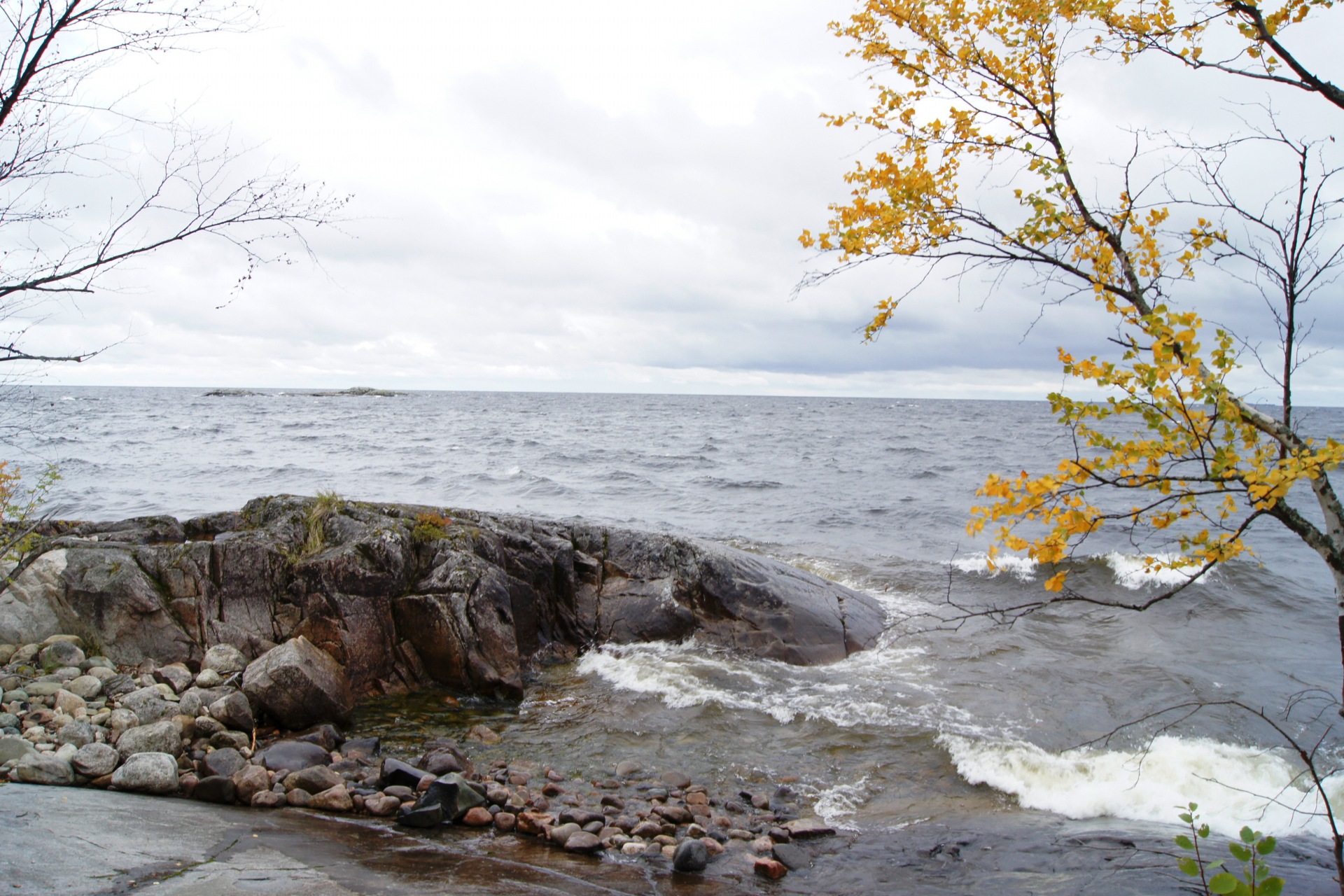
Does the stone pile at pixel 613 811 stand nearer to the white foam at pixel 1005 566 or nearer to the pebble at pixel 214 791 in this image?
the pebble at pixel 214 791

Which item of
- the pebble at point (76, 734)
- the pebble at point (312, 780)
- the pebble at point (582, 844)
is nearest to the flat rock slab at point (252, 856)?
the pebble at point (582, 844)

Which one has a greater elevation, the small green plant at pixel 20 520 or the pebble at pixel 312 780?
the small green plant at pixel 20 520

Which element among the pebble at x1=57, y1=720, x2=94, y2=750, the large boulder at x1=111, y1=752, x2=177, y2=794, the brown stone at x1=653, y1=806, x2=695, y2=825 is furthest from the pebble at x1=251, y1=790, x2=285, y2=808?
the brown stone at x1=653, y1=806, x2=695, y2=825

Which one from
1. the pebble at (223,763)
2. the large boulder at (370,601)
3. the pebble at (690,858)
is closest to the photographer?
the pebble at (690,858)

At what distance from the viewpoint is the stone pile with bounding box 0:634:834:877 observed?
21.7 ft

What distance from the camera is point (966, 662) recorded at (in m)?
11.9

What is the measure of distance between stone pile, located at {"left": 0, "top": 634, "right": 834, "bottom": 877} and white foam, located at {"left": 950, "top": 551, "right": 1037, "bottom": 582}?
39.8 feet

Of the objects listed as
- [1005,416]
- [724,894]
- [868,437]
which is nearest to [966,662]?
[724,894]

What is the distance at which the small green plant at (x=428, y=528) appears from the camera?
1090 cm

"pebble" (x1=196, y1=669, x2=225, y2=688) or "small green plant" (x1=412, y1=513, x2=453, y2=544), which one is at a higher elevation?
"small green plant" (x1=412, y1=513, x2=453, y2=544)

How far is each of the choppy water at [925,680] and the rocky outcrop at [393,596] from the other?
0.66 meters

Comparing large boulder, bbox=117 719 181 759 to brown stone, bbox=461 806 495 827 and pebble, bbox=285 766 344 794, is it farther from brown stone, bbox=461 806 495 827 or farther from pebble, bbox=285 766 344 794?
brown stone, bbox=461 806 495 827

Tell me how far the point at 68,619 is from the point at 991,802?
11.2m

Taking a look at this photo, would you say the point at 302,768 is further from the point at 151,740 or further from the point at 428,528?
the point at 428,528
